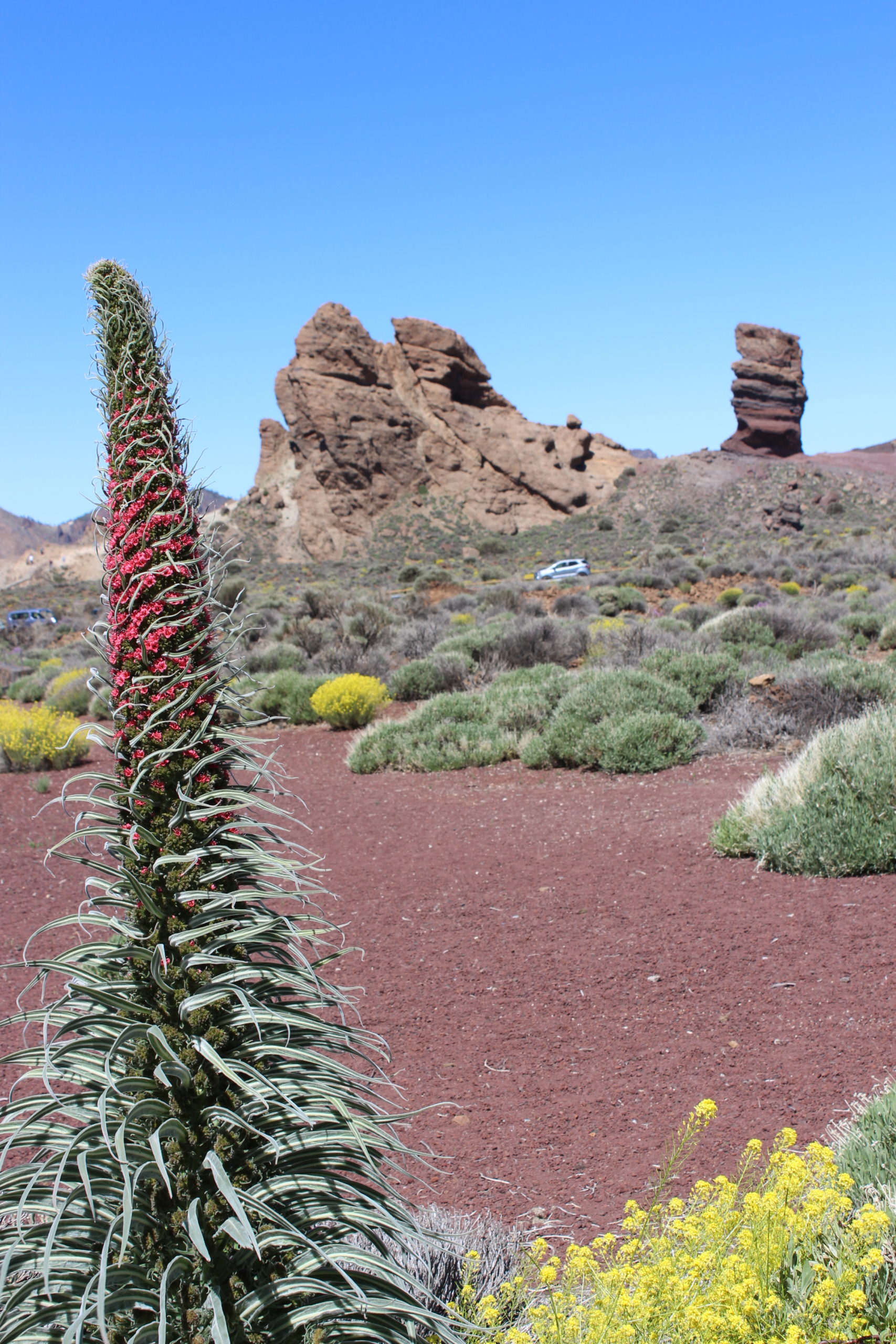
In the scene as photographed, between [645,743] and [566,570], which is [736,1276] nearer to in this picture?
[645,743]

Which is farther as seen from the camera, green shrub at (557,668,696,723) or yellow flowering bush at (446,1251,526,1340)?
green shrub at (557,668,696,723)

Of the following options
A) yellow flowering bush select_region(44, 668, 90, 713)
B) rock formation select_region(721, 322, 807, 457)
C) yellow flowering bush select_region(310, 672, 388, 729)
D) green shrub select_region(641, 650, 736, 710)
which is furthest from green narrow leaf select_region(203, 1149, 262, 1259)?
rock formation select_region(721, 322, 807, 457)

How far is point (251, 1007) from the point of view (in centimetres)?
156

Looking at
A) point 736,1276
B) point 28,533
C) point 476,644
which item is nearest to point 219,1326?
point 736,1276

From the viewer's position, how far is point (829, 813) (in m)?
6.04

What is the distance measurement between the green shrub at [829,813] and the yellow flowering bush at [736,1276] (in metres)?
3.60

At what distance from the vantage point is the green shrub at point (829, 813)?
5.87 meters

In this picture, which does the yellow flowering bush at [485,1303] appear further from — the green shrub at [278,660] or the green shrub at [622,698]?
the green shrub at [278,660]

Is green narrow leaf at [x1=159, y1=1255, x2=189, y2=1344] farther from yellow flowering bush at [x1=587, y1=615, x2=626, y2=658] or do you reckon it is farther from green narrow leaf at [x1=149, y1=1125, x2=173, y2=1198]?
yellow flowering bush at [x1=587, y1=615, x2=626, y2=658]

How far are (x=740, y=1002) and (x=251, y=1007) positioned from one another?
3605mm

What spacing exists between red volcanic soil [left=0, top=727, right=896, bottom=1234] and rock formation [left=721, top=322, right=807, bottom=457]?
6415cm

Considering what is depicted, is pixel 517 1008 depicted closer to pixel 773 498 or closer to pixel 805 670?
pixel 805 670

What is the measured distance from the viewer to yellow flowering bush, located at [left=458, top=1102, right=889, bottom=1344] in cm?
203

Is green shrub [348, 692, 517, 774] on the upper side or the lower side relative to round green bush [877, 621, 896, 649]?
lower
